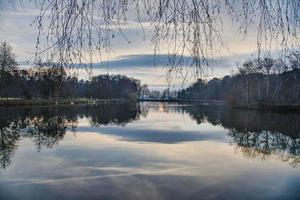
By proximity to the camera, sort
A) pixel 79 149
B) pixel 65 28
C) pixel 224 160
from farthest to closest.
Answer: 1. pixel 79 149
2. pixel 224 160
3. pixel 65 28

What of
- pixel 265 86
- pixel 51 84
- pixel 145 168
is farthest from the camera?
pixel 265 86

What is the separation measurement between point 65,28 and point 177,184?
29.3ft

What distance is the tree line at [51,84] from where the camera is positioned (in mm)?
2303

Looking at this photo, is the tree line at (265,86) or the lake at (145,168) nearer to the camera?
the lake at (145,168)

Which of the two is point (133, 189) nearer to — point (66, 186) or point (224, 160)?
point (66, 186)

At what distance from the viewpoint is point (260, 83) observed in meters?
60.6

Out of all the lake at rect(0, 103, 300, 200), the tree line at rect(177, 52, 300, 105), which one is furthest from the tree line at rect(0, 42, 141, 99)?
the tree line at rect(177, 52, 300, 105)

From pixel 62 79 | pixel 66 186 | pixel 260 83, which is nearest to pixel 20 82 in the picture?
pixel 260 83

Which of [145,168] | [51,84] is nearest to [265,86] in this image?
[145,168]

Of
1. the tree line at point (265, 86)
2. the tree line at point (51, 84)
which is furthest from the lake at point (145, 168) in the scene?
the tree line at point (265, 86)

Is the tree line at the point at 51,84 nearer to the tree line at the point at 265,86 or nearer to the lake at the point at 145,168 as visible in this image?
the lake at the point at 145,168

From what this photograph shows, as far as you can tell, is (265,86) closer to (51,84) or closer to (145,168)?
(145,168)

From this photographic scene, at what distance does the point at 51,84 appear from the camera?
2.60 m

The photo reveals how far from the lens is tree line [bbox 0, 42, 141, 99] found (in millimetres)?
2303
